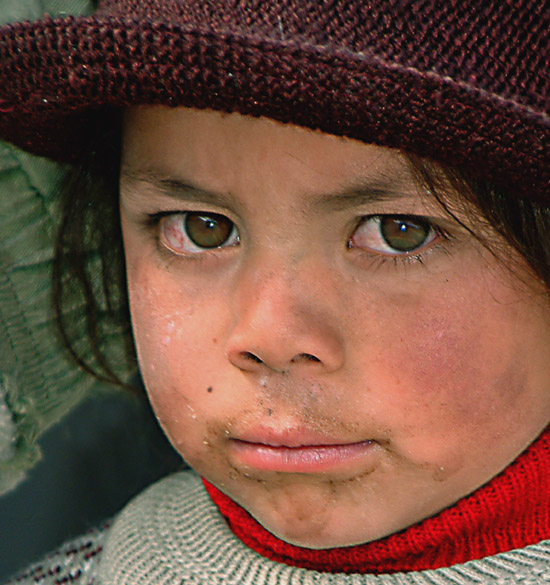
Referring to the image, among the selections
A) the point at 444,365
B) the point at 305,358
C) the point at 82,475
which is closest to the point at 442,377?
the point at 444,365

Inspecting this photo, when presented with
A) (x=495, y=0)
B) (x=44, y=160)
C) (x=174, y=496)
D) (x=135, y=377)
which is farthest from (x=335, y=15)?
(x=135, y=377)

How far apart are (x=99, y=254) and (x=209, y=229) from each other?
35cm

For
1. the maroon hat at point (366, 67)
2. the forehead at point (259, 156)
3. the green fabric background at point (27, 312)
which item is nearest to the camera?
the maroon hat at point (366, 67)

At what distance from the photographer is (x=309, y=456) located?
0.77m

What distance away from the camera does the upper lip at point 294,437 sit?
744mm

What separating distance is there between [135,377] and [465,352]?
0.63 metres

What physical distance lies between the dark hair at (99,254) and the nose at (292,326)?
0.14 metres

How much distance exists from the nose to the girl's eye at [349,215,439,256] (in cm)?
6

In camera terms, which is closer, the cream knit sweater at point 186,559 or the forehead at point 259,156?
the forehead at point 259,156

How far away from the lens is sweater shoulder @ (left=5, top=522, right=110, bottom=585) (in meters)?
1.06

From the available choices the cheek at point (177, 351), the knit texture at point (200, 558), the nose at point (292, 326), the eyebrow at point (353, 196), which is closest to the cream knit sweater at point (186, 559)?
the knit texture at point (200, 558)

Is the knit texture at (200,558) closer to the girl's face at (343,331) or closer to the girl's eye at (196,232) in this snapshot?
the girl's face at (343,331)

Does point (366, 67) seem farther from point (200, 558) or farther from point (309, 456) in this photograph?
point (200, 558)

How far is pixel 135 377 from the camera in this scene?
1242mm
